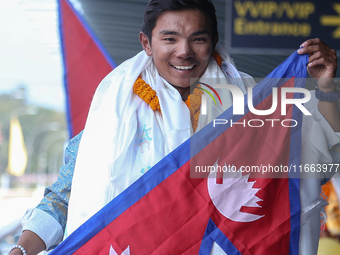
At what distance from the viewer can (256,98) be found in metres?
1.16

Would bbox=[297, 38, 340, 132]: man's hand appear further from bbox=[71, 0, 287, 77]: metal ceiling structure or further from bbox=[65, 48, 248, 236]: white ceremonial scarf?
bbox=[71, 0, 287, 77]: metal ceiling structure

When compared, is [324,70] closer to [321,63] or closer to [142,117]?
[321,63]

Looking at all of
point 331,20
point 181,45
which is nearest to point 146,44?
point 181,45

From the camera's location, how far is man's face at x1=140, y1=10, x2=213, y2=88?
1.18 metres

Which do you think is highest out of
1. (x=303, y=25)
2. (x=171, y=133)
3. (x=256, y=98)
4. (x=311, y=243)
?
(x=303, y=25)

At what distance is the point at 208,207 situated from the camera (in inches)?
42.8

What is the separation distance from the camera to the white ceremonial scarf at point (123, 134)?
3.75ft

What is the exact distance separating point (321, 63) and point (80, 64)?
1.94 m

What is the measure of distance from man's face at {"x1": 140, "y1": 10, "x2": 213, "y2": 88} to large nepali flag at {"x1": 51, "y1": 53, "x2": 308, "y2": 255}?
0.25m

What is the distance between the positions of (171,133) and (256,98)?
309mm

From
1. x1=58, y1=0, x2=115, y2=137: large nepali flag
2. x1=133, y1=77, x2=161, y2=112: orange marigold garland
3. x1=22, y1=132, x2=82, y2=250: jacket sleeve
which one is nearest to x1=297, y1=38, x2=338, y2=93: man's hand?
x1=133, y1=77, x2=161, y2=112: orange marigold garland

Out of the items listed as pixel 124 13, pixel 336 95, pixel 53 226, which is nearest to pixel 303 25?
pixel 124 13

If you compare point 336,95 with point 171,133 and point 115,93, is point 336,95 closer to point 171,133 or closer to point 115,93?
point 171,133

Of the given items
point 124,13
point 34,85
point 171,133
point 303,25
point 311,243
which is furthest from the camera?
point 34,85
